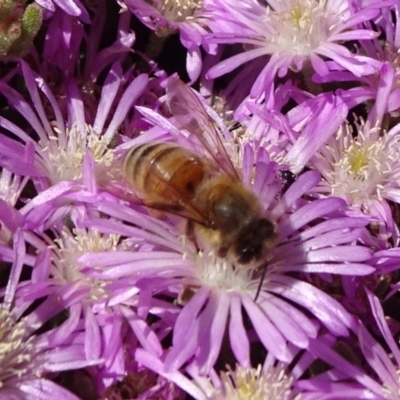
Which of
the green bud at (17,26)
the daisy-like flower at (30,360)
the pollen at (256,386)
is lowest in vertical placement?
the pollen at (256,386)

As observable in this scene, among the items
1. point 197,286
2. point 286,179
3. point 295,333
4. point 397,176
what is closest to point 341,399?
point 295,333

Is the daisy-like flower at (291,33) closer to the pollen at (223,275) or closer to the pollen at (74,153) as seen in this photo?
the pollen at (74,153)

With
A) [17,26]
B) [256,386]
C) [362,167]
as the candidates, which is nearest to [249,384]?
[256,386]

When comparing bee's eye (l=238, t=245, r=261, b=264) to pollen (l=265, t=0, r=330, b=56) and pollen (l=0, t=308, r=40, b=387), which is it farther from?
pollen (l=265, t=0, r=330, b=56)

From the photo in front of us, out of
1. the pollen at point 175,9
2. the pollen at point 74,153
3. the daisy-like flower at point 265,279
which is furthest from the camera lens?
the pollen at point 175,9

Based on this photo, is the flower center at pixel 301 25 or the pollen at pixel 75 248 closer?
the pollen at pixel 75 248

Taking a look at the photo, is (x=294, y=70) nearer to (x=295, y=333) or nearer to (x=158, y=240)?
(x=158, y=240)

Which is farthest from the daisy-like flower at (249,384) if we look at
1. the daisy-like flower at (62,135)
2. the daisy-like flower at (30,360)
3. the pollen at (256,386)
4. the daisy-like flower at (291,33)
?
the daisy-like flower at (291,33)
